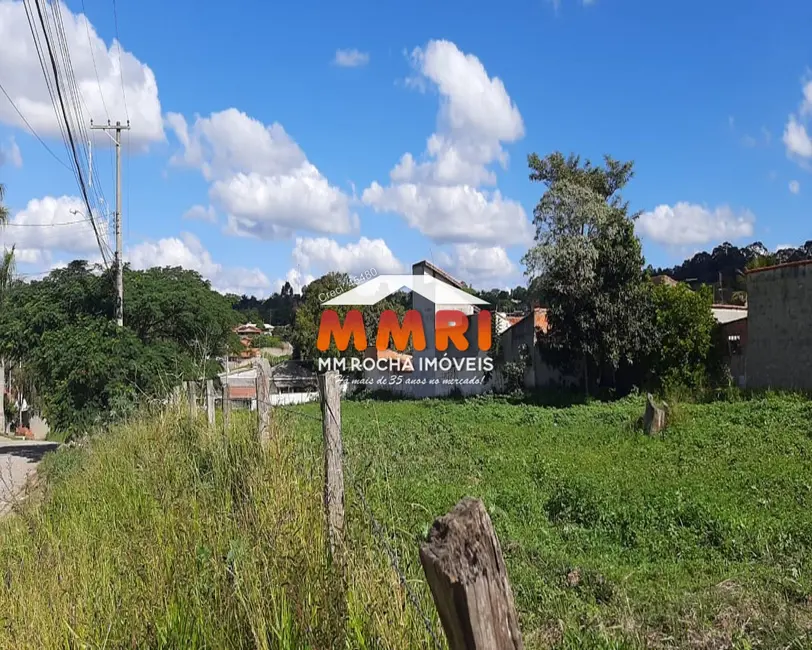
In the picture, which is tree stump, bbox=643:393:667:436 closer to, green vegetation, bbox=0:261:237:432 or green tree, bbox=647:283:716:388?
green tree, bbox=647:283:716:388

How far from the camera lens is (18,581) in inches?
142

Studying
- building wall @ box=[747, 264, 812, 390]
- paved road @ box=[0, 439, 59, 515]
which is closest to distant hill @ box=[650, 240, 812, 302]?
building wall @ box=[747, 264, 812, 390]

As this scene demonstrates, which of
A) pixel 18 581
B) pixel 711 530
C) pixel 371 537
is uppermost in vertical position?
pixel 371 537

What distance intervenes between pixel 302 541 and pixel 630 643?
1928 mm

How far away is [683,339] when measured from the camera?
19156 millimetres

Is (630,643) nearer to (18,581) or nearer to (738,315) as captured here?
(18,581)

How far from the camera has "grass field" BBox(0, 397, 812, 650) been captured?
2770mm

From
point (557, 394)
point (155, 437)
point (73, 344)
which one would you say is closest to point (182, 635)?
point (155, 437)

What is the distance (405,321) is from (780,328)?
15.0 metres

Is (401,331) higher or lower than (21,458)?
higher

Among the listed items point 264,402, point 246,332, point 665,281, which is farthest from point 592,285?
point 246,332

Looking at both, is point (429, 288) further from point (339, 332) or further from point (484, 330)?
point (339, 332)

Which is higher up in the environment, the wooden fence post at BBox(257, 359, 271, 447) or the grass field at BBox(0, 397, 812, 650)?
the wooden fence post at BBox(257, 359, 271, 447)

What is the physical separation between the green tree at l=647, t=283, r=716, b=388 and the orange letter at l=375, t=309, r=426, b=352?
403 inches
